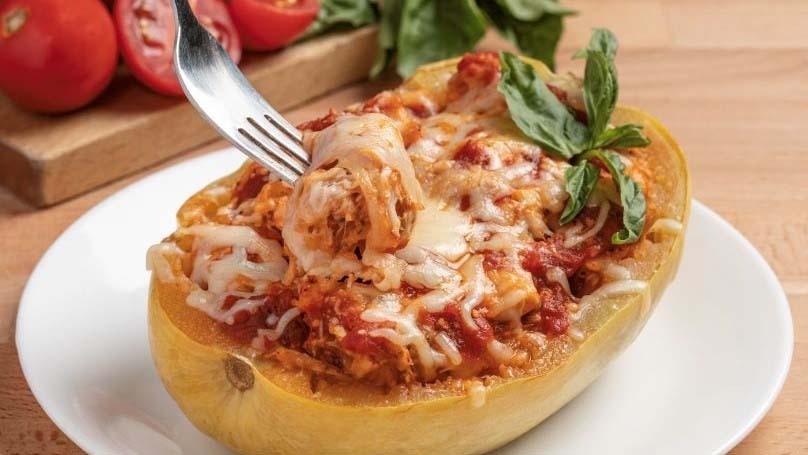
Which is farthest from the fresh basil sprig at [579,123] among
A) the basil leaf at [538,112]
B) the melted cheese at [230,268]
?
the melted cheese at [230,268]

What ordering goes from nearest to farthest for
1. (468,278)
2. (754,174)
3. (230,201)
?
(468,278)
(230,201)
(754,174)

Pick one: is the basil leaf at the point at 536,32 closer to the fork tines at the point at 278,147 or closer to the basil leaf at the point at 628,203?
the basil leaf at the point at 628,203

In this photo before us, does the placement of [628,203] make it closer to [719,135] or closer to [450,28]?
[719,135]

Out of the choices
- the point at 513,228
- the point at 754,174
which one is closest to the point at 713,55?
the point at 754,174

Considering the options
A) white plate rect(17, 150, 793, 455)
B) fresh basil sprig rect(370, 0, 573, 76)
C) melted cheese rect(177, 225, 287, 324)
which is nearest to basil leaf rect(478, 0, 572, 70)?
fresh basil sprig rect(370, 0, 573, 76)

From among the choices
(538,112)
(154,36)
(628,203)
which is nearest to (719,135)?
(538,112)

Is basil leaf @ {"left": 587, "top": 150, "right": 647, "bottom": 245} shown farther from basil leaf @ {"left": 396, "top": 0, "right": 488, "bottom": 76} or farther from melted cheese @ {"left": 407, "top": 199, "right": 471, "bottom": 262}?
basil leaf @ {"left": 396, "top": 0, "right": 488, "bottom": 76}

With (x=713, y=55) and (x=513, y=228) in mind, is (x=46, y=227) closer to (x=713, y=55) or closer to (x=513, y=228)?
(x=513, y=228)
